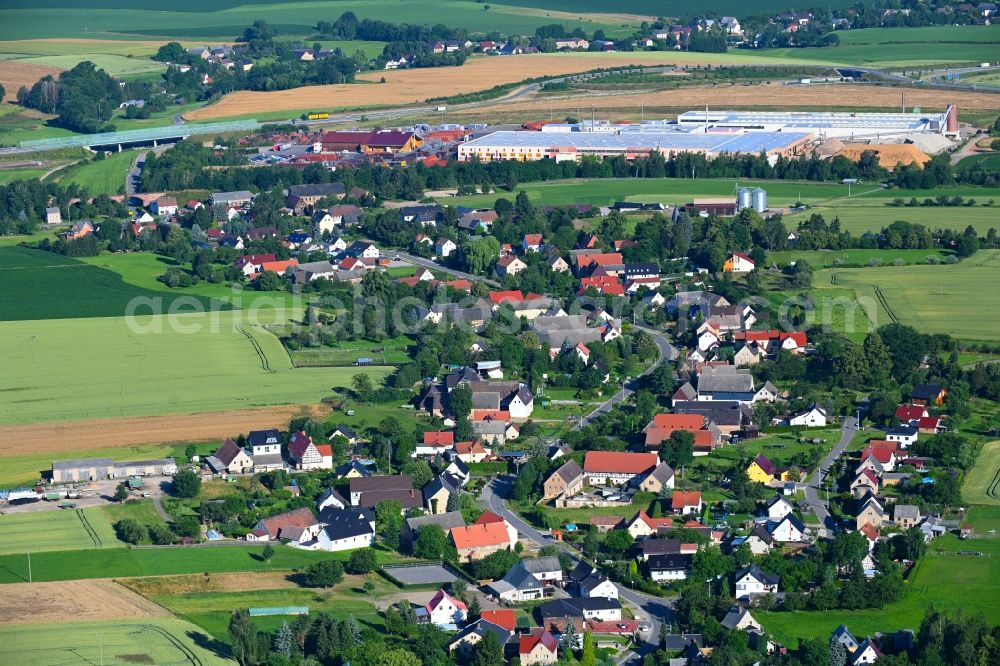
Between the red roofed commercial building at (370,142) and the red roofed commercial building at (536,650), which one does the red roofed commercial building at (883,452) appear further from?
the red roofed commercial building at (370,142)

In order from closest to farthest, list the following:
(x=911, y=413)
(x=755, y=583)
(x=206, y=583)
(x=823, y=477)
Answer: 1. (x=755, y=583)
2. (x=206, y=583)
3. (x=823, y=477)
4. (x=911, y=413)

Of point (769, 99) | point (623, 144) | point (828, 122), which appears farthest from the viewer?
point (769, 99)

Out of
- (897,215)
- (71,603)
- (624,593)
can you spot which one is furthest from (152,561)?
(897,215)

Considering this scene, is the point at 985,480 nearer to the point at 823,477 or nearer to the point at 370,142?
the point at 823,477

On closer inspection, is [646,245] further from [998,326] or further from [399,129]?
[399,129]

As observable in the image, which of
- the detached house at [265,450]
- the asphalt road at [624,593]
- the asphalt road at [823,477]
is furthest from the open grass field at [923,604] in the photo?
the detached house at [265,450]

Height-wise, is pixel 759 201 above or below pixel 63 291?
above
